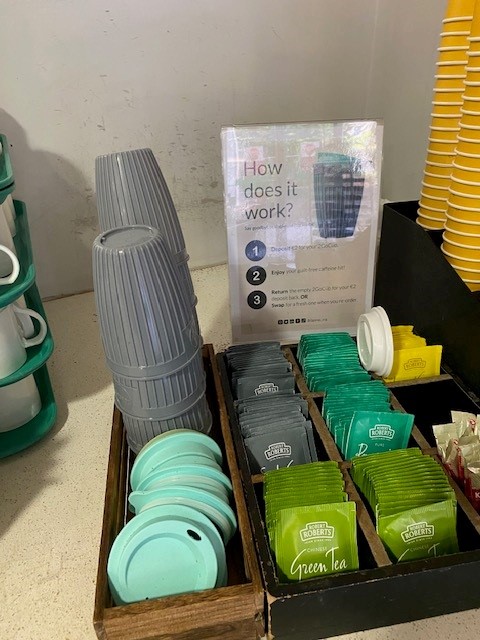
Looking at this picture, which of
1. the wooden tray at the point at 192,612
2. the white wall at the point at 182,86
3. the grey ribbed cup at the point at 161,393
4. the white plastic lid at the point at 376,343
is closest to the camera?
the wooden tray at the point at 192,612

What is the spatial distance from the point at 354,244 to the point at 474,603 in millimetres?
478

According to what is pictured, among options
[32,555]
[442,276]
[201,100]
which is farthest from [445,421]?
[201,100]

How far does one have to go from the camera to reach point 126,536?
464mm

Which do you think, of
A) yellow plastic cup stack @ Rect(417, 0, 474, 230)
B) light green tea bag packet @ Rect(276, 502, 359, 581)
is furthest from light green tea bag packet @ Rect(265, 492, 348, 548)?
yellow plastic cup stack @ Rect(417, 0, 474, 230)

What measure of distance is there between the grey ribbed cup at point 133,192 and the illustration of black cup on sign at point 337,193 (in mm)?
224

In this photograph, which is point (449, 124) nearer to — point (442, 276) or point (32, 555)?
point (442, 276)

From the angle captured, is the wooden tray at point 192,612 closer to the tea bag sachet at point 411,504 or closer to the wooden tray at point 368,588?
the wooden tray at point 368,588

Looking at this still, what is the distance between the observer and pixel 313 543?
1.57 feet

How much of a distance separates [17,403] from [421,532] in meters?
0.54

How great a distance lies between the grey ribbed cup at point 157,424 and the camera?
0.58 m

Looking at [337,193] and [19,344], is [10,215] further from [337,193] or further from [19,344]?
[337,193]

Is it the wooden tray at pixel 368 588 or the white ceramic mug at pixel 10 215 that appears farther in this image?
the white ceramic mug at pixel 10 215

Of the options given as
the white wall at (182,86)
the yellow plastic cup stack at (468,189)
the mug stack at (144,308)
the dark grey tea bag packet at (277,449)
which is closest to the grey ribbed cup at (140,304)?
the mug stack at (144,308)

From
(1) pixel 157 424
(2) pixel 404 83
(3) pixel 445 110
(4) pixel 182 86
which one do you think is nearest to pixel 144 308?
(1) pixel 157 424
